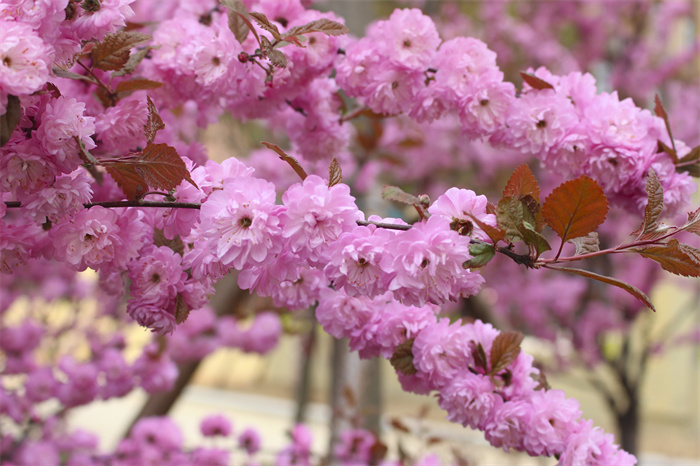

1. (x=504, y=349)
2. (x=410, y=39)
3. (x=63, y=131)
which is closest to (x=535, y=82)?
(x=410, y=39)

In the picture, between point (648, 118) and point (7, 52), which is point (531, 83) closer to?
point (648, 118)

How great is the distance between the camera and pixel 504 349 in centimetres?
77

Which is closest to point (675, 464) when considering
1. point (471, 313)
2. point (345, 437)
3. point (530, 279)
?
point (530, 279)

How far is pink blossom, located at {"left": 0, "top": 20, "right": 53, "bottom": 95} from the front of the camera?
0.53m

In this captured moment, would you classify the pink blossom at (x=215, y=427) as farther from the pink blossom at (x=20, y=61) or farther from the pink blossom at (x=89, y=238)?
the pink blossom at (x=20, y=61)

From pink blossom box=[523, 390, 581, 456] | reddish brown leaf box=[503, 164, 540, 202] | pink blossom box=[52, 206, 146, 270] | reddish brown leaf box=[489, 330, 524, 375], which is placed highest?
reddish brown leaf box=[503, 164, 540, 202]

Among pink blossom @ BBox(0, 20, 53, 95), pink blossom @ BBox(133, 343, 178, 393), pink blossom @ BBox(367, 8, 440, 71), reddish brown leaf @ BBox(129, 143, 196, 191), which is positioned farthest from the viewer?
pink blossom @ BBox(133, 343, 178, 393)

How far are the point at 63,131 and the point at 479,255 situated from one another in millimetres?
455

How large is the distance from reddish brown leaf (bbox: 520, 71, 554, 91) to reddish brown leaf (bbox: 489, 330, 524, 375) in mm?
390

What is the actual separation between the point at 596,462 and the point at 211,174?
2.04ft

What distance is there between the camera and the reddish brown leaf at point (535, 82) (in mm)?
883

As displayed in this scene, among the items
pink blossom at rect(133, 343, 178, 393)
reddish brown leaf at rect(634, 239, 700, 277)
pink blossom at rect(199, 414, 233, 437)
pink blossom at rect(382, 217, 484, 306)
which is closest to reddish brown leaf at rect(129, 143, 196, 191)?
pink blossom at rect(382, 217, 484, 306)

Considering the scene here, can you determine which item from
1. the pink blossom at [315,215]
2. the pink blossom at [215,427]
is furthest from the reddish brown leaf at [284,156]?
the pink blossom at [215,427]

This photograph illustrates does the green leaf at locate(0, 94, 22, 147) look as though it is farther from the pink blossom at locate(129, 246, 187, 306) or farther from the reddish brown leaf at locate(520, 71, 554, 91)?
the reddish brown leaf at locate(520, 71, 554, 91)
